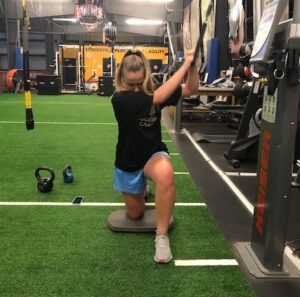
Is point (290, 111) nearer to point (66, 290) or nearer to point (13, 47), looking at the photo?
point (66, 290)

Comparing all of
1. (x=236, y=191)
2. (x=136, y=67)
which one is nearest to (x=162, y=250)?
(x=136, y=67)

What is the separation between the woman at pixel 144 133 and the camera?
219 centimetres

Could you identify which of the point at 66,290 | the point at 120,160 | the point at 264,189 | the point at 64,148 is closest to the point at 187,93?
the point at 120,160

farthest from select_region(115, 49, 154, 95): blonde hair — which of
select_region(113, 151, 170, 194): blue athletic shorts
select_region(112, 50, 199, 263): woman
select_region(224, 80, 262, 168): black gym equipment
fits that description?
select_region(224, 80, 262, 168): black gym equipment

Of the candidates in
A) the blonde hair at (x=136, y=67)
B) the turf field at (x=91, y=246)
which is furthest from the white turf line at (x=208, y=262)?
the blonde hair at (x=136, y=67)

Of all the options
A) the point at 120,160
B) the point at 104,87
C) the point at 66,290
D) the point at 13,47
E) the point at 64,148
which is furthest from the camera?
the point at 13,47

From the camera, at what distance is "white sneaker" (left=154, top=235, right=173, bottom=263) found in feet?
6.79

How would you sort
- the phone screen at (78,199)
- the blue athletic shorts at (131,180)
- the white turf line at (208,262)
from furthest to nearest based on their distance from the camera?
1. the phone screen at (78,199)
2. the blue athletic shorts at (131,180)
3. the white turf line at (208,262)

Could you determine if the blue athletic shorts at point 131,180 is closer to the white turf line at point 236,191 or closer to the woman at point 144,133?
the woman at point 144,133

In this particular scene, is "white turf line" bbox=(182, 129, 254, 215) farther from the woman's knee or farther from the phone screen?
the phone screen

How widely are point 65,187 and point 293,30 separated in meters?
2.33

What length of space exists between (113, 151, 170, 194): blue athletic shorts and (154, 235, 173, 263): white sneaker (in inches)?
13.1

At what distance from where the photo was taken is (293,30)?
156cm

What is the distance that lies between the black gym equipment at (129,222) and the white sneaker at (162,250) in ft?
0.85
